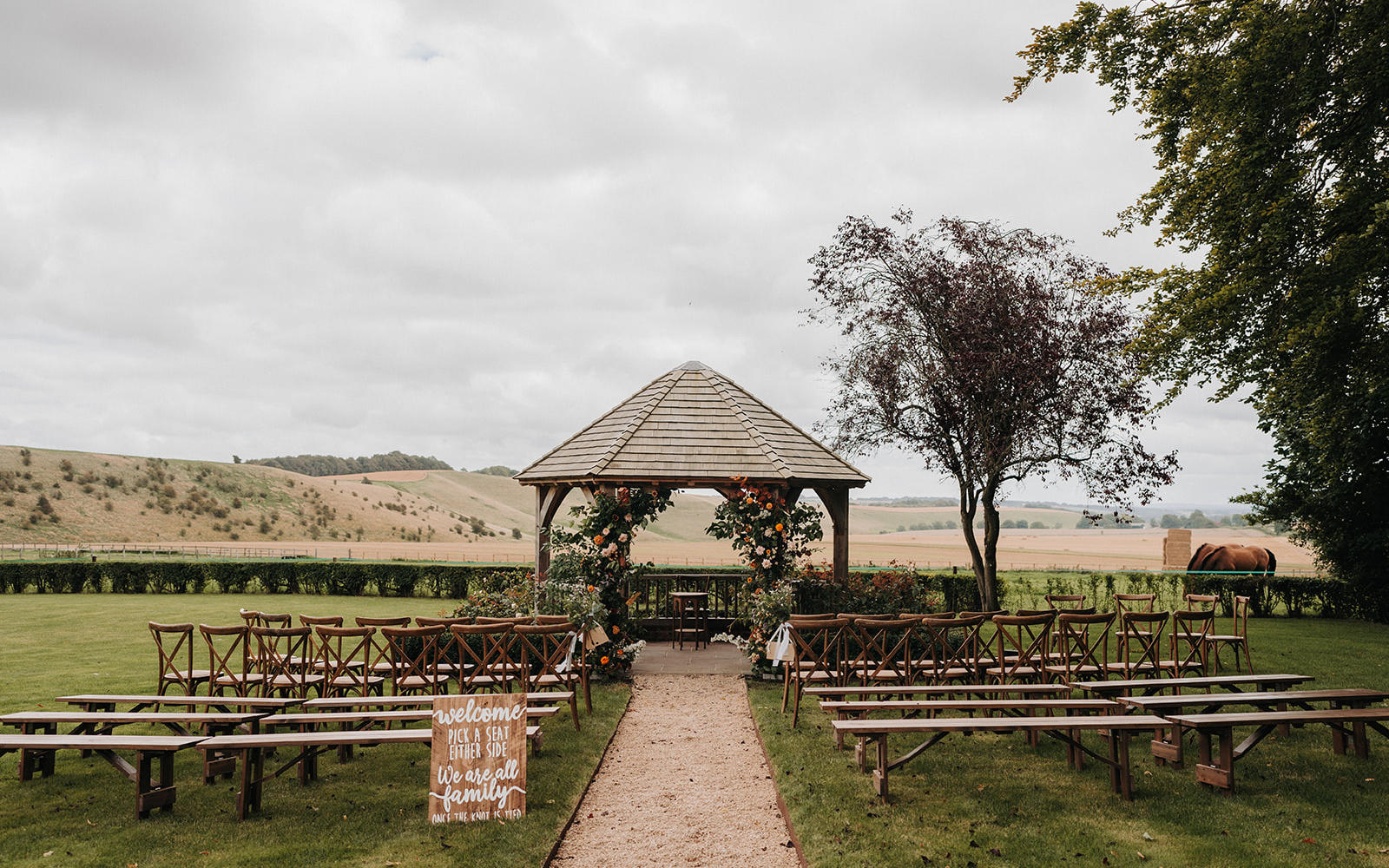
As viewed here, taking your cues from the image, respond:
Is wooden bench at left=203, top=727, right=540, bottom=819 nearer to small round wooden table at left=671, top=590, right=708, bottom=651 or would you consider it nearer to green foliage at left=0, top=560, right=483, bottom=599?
small round wooden table at left=671, top=590, right=708, bottom=651

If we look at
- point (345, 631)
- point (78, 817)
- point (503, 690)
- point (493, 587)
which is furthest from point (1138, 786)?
point (493, 587)

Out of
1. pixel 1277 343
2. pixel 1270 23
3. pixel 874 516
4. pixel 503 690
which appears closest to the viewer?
pixel 503 690

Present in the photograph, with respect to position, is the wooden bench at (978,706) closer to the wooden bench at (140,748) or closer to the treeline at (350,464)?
the wooden bench at (140,748)

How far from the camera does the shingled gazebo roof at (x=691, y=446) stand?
39.5ft

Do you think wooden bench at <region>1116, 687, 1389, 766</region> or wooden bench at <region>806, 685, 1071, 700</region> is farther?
wooden bench at <region>806, 685, 1071, 700</region>

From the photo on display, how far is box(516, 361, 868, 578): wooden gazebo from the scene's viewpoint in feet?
39.5

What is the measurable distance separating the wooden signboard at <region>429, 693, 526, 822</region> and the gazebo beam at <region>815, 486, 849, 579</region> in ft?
24.9

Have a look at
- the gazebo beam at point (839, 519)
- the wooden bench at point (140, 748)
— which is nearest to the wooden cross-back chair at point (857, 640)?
the gazebo beam at point (839, 519)

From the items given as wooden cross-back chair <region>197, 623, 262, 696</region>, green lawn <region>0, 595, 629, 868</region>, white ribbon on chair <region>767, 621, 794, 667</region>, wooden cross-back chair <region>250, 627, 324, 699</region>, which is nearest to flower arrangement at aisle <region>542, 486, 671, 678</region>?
green lawn <region>0, 595, 629, 868</region>

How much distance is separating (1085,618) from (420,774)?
5916 millimetres

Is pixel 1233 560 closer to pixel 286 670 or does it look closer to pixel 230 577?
pixel 286 670

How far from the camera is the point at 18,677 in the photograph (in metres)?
11.0

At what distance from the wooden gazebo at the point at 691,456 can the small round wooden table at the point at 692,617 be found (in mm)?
2572

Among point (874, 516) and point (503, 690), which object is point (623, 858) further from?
point (874, 516)
